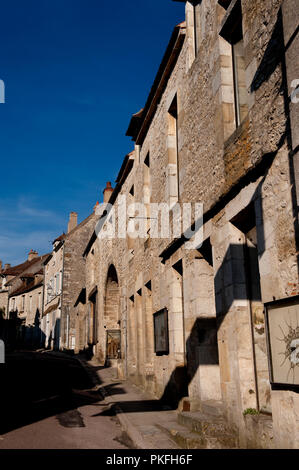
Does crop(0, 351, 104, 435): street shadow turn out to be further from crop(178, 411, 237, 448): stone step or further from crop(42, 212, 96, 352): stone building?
crop(42, 212, 96, 352): stone building

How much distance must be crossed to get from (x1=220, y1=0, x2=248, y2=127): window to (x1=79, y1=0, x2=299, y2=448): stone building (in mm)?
17

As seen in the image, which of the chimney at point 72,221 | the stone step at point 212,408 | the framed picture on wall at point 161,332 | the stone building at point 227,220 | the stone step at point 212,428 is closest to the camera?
the stone building at point 227,220

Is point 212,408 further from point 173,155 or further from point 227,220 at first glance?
point 173,155

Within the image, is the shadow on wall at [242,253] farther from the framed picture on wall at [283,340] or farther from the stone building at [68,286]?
the stone building at [68,286]

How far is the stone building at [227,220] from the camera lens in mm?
4500

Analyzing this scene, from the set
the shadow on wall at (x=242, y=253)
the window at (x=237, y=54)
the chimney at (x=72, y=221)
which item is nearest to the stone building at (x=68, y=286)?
the chimney at (x=72, y=221)

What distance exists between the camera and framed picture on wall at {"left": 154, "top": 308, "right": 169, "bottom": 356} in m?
8.79

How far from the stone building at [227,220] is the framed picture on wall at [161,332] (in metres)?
0.02

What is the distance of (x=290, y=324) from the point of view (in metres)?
4.20

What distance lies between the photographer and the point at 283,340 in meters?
4.31

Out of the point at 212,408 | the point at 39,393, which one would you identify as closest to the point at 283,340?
the point at 212,408

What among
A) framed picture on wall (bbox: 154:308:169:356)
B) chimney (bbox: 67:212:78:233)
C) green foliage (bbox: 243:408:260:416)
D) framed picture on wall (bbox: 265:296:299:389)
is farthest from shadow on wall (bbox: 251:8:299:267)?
chimney (bbox: 67:212:78:233)
